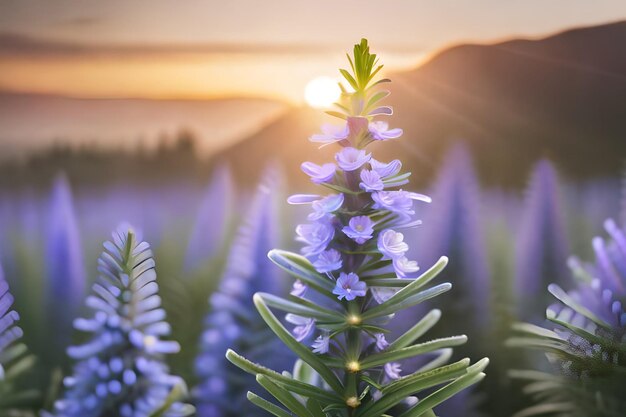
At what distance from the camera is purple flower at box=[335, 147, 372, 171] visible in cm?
94

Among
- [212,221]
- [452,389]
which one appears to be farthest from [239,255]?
[452,389]

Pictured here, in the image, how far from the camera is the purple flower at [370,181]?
928 mm

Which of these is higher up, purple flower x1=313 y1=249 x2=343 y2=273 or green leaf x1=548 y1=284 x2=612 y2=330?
purple flower x1=313 y1=249 x2=343 y2=273

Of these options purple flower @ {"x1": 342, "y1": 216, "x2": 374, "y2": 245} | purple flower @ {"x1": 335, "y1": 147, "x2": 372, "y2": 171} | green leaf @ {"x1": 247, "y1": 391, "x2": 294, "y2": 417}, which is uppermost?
purple flower @ {"x1": 335, "y1": 147, "x2": 372, "y2": 171}

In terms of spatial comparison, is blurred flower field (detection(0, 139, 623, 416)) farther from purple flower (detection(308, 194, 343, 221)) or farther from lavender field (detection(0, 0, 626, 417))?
purple flower (detection(308, 194, 343, 221))

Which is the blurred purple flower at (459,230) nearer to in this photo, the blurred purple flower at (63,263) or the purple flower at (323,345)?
the purple flower at (323,345)

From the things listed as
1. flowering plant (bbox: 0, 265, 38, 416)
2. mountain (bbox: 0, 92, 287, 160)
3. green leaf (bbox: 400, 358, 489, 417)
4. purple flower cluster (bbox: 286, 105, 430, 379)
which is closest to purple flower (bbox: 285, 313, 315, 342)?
purple flower cluster (bbox: 286, 105, 430, 379)

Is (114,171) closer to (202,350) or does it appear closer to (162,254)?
(162,254)

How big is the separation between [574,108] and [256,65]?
2.18 ft

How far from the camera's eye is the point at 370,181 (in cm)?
94

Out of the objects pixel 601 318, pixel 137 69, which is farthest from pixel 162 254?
pixel 601 318

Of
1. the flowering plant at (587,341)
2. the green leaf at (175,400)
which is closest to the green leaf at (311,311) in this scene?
the green leaf at (175,400)

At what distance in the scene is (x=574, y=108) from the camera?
1.31 meters

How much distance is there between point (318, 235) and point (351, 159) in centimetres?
12
